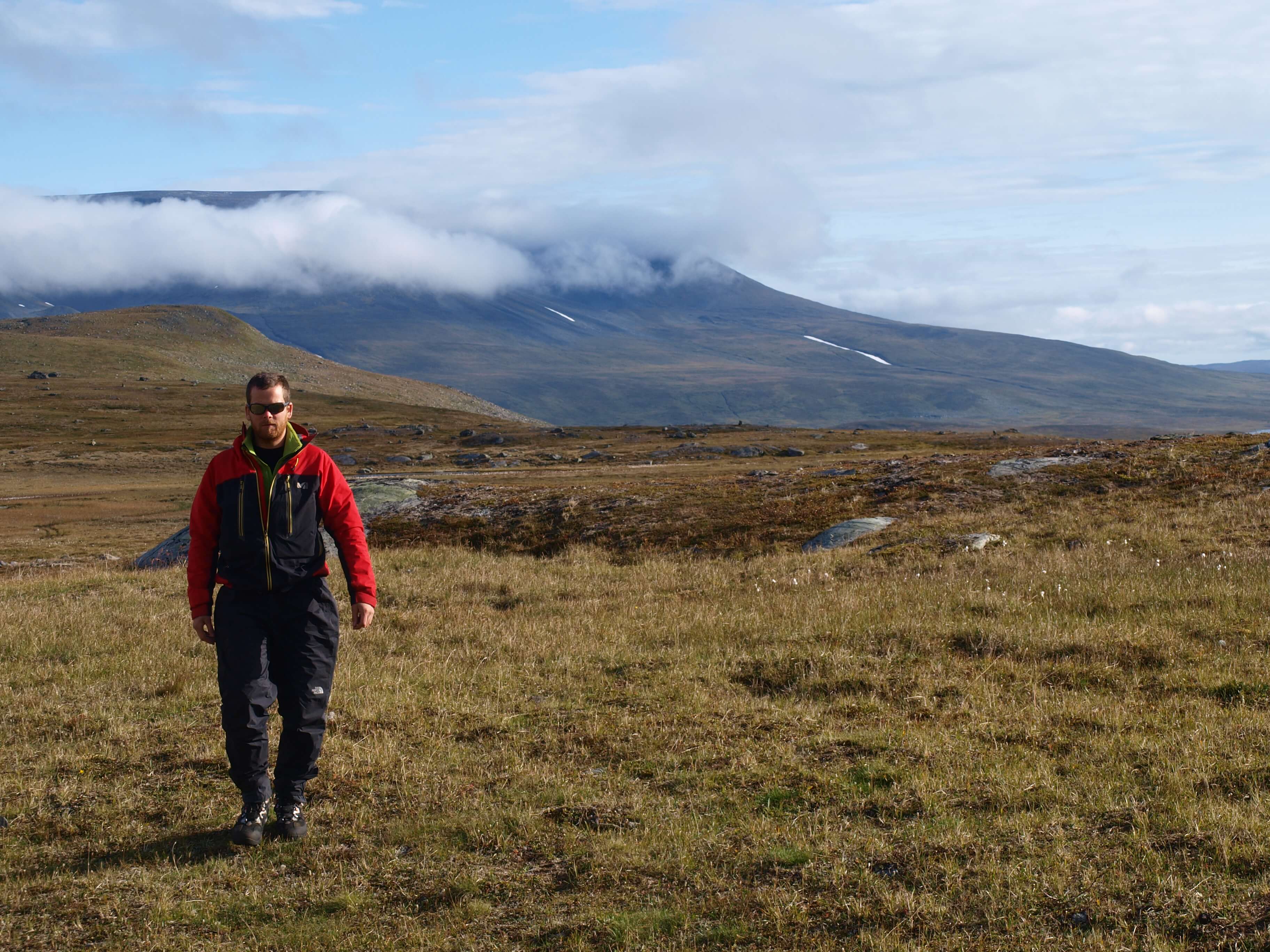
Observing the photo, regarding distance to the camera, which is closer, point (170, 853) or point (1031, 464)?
point (170, 853)

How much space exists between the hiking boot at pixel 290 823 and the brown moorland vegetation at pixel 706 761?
13cm

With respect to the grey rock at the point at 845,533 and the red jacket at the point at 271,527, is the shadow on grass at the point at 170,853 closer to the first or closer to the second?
the red jacket at the point at 271,527

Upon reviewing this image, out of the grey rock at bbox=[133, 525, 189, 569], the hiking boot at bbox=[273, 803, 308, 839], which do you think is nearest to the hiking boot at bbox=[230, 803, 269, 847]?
the hiking boot at bbox=[273, 803, 308, 839]

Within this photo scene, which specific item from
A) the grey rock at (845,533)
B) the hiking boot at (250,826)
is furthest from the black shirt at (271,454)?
the grey rock at (845,533)

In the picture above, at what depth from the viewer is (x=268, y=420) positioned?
22.5ft

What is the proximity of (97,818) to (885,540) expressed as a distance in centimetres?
1514

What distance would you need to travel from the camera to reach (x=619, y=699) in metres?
9.62

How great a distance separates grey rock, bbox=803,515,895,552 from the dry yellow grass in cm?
615

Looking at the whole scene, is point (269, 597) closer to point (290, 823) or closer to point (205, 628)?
point (205, 628)

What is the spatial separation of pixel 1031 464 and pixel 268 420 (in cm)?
2301

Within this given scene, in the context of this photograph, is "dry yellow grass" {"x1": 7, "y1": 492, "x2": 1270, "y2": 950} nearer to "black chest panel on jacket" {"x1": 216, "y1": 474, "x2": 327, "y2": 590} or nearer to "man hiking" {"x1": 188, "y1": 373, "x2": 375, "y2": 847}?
"man hiking" {"x1": 188, "y1": 373, "x2": 375, "y2": 847}

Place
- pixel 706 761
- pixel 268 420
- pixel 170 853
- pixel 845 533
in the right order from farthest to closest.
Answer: pixel 845 533 < pixel 706 761 < pixel 268 420 < pixel 170 853

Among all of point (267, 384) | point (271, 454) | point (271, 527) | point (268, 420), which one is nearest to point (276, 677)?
point (271, 527)

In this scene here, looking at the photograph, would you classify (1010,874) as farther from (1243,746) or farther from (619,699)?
(619,699)
